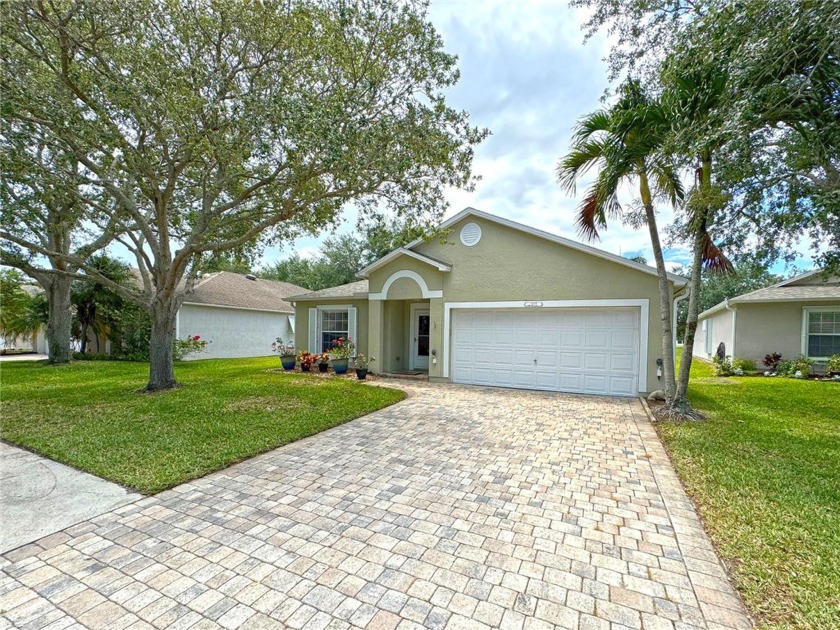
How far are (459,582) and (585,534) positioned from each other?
144 cm

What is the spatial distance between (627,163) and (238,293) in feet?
69.3

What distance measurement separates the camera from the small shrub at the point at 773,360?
47.8 ft

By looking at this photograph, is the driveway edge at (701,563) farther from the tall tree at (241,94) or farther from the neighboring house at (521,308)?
the tall tree at (241,94)

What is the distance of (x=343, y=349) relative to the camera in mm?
14180

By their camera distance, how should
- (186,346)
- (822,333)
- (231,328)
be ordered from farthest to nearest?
(231,328) → (186,346) → (822,333)

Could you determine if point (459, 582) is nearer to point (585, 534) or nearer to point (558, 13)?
point (585, 534)

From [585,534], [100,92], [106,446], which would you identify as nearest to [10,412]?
[106,446]

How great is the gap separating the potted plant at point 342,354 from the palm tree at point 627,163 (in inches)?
353

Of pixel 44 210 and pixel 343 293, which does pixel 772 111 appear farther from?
pixel 44 210

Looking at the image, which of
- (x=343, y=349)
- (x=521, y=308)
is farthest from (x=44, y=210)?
(x=521, y=308)

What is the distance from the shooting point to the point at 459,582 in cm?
287

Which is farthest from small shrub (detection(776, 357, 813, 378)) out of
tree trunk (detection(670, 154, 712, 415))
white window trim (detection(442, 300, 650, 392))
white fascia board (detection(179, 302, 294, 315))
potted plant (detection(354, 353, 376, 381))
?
white fascia board (detection(179, 302, 294, 315))

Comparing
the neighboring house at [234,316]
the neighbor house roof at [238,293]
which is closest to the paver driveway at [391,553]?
the neighbor house roof at [238,293]

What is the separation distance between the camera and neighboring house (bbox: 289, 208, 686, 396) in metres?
10.2
